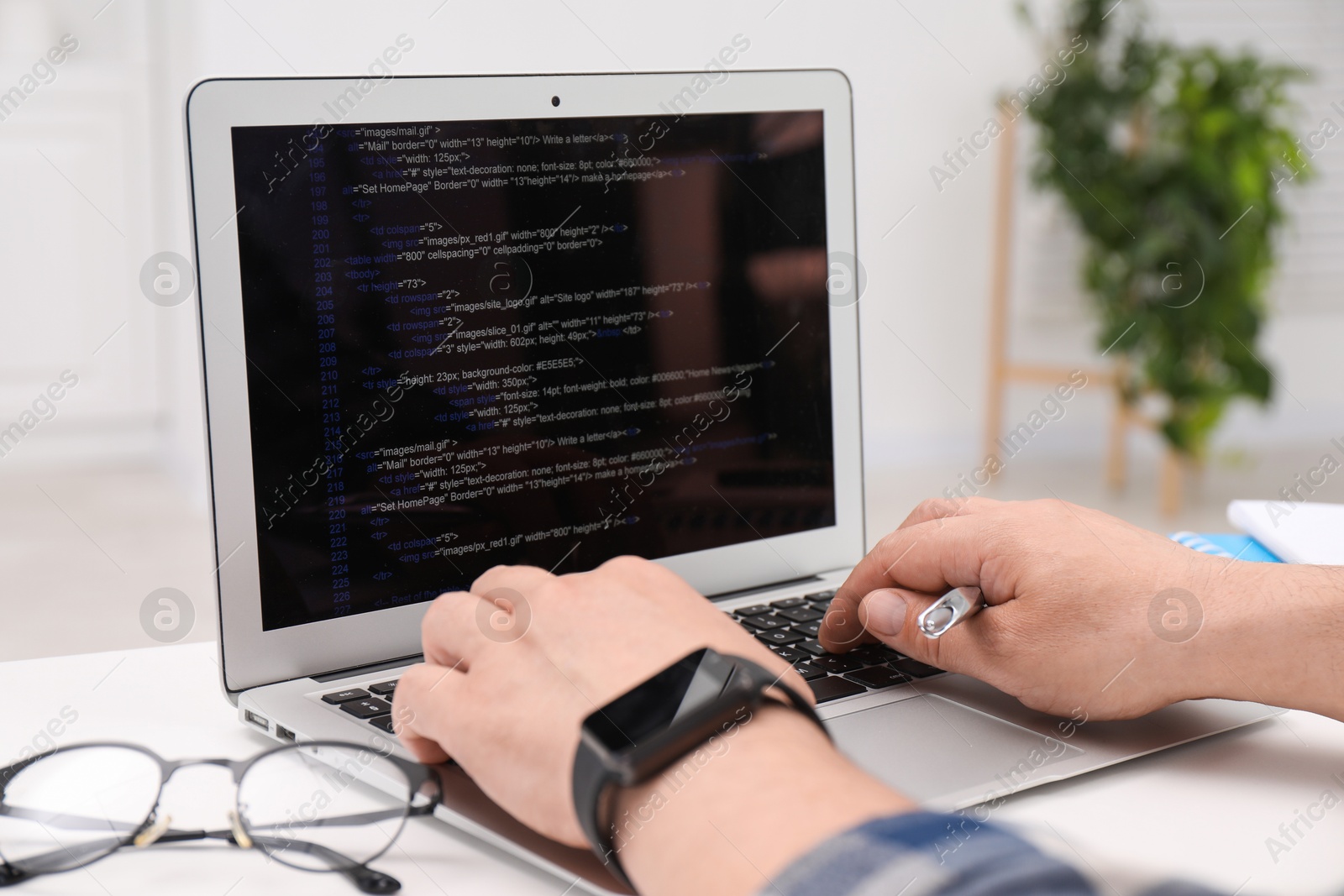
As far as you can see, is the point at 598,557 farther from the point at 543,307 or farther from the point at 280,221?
the point at 280,221

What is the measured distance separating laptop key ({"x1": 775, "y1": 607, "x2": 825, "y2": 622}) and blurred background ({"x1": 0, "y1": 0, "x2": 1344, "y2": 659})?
208 centimetres

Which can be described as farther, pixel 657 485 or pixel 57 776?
pixel 657 485

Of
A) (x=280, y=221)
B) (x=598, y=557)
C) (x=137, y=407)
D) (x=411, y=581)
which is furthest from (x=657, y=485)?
(x=137, y=407)

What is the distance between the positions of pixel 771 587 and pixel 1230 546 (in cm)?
31

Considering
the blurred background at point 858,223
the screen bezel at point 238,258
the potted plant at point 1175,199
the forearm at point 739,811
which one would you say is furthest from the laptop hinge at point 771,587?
the potted plant at point 1175,199

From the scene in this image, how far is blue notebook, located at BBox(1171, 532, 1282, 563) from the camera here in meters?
0.74

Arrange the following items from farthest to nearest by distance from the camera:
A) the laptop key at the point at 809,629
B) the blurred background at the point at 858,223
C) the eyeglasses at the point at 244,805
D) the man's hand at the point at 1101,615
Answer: the blurred background at the point at 858,223 → the laptop key at the point at 809,629 → the man's hand at the point at 1101,615 → the eyeglasses at the point at 244,805

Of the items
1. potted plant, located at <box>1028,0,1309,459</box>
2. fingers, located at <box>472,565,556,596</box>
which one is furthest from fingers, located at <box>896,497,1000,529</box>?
potted plant, located at <box>1028,0,1309,459</box>

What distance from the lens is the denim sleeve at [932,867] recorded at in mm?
320

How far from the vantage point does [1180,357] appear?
111 inches

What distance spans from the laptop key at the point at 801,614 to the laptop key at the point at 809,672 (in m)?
0.07

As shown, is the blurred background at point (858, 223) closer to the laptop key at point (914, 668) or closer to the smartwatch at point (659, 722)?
the laptop key at point (914, 668)

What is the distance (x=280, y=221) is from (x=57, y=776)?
0.28 meters

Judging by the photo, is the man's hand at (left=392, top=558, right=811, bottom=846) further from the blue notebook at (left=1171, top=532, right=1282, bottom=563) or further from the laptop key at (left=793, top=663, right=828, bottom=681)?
the blue notebook at (left=1171, top=532, right=1282, bottom=563)
